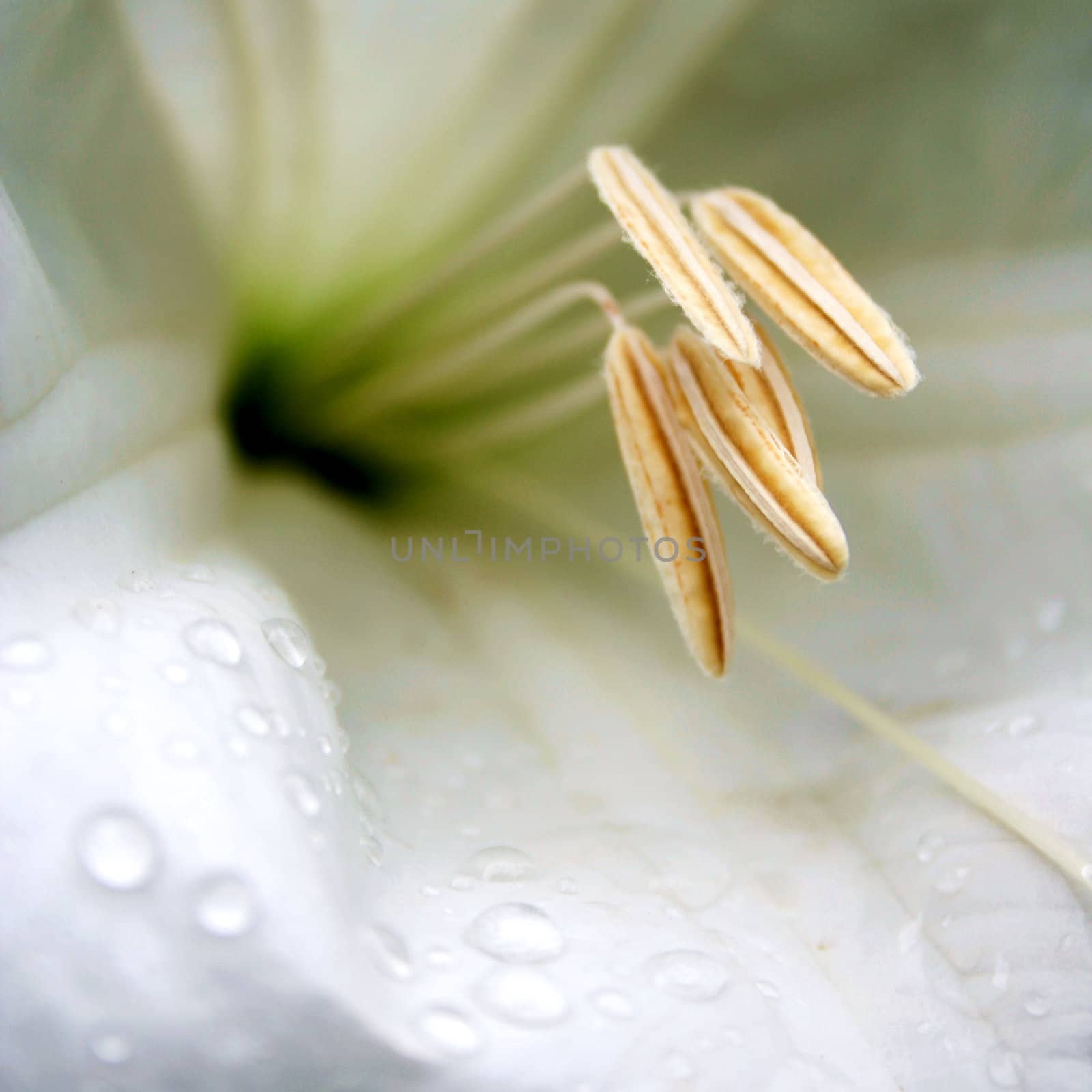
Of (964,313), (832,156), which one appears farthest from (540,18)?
(964,313)

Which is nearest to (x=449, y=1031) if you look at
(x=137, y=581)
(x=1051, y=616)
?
(x=137, y=581)

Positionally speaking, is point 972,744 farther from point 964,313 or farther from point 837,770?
point 964,313

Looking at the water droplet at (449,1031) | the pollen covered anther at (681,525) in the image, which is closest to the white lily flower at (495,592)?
the water droplet at (449,1031)

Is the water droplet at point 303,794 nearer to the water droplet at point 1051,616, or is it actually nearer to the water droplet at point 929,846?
the water droplet at point 929,846

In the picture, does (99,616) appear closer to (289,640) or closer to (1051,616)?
(289,640)

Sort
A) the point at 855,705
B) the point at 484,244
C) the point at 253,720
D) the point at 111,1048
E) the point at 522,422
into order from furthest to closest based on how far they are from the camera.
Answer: the point at 522,422 → the point at 484,244 → the point at 855,705 → the point at 253,720 → the point at 111,1048

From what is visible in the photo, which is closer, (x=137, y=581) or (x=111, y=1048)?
(x=111, y=1048)
